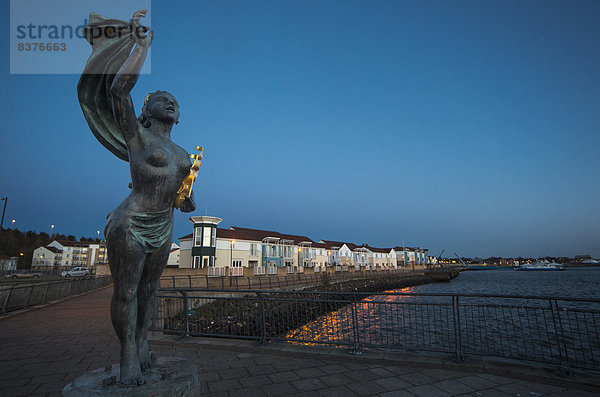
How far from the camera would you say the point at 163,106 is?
2.88 m

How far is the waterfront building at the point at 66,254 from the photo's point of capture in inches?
2940

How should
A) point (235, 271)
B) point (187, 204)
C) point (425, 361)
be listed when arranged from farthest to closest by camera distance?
point (235, 271)
point (425, 361)
point (187, 204)

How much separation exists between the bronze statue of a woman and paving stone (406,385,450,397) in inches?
131

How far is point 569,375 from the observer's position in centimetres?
456

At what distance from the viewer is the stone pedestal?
2252mm

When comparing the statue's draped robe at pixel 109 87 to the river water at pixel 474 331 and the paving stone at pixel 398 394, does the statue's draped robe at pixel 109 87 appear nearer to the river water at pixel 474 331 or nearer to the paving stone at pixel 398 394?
the paving stone at pixel 398 394

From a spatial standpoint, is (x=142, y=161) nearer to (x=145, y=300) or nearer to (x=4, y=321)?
(x=145, y=300)

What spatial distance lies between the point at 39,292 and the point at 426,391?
1954cm

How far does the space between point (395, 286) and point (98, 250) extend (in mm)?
69709

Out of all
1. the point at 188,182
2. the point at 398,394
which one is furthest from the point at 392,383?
the point at 188,182

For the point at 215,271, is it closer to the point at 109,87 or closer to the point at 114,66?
the point at 109,87

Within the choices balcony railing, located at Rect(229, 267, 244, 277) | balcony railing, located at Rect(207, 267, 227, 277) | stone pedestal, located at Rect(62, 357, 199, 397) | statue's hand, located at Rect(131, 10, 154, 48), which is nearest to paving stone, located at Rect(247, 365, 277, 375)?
stone pedestal, located at Rect(62, 357, 199, 397)

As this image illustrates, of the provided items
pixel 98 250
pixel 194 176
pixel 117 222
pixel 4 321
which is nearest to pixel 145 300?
pixel 117 222

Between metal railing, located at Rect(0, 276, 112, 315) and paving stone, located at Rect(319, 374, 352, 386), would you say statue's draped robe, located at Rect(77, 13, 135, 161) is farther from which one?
metal railing, located at Rect(0, 276, 112, 315)
